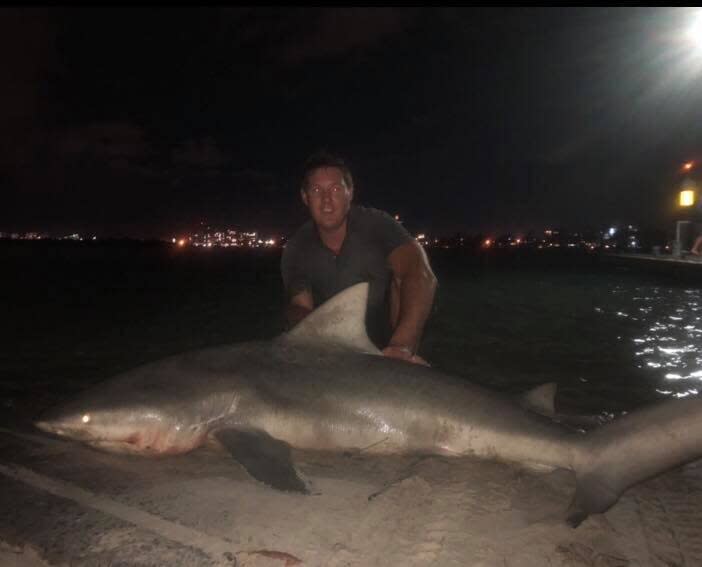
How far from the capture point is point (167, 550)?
7.31 feet

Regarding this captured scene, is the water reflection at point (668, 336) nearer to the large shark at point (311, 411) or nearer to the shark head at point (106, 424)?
the large shark at point (311, 411)

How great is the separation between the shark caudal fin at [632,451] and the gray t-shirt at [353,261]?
2.88 m

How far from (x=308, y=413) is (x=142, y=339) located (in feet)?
26.8

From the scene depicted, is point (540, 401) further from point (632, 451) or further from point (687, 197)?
point (687, 197)

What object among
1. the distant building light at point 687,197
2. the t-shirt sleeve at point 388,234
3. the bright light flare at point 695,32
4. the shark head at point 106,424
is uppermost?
the bright light flare at point 695,32

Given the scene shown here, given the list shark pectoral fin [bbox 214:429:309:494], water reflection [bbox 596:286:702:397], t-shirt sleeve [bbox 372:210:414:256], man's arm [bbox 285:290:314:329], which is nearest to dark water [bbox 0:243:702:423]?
water reflection [bbox 596:286:702:397]

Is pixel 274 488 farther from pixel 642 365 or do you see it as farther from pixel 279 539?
pixel 642 365

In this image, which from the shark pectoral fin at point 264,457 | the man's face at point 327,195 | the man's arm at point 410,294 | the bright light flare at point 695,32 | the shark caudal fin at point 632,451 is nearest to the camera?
the shark caudal fin at point 632,451

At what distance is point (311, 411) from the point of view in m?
3.25

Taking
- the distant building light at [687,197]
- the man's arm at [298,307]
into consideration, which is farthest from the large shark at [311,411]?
the distant building light at [687,197]

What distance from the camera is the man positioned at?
492 cm

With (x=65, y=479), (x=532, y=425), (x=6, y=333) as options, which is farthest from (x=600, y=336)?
(x=6, y=333)

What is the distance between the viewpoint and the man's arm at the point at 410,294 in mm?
4410

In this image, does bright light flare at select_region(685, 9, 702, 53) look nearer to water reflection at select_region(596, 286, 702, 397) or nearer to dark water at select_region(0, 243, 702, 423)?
dark water at select_region(0, 243, 702, 423)
